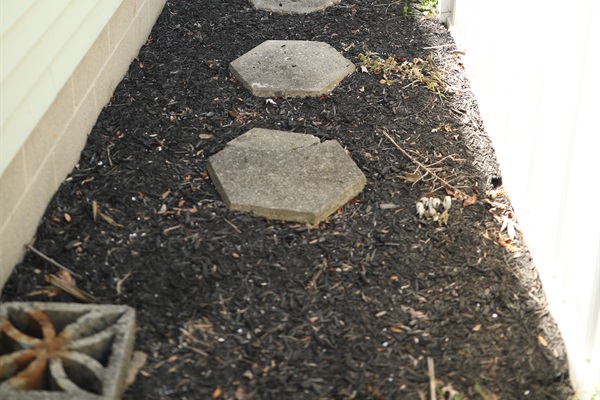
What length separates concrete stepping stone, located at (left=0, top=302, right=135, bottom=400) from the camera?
2.38 meters

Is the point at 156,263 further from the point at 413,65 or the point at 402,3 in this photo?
the point at 402,3

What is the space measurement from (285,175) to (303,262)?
544 millimetres

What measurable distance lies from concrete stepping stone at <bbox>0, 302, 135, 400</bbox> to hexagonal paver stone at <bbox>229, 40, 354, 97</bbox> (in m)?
1.89

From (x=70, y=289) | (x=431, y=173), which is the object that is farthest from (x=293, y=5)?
(x=70, y=289)

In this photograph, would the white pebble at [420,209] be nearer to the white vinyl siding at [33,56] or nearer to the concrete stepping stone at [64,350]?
the concrete stepping stone at [64,350]

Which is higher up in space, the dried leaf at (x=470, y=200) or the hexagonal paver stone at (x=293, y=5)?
the hexagonal paver stone at (x=293, y=5)

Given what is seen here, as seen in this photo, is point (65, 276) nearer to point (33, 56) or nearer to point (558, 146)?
point (33, 56)

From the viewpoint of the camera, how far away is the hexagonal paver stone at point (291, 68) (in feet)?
13.9

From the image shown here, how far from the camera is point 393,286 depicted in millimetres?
3002

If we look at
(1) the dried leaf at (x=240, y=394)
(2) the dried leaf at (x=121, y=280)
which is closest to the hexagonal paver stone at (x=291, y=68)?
(2) the dried leaf at (x=121, y=280)

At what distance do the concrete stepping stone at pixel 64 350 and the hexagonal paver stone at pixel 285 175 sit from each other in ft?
2.76

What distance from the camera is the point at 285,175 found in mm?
3500

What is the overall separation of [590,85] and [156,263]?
5.25 ft

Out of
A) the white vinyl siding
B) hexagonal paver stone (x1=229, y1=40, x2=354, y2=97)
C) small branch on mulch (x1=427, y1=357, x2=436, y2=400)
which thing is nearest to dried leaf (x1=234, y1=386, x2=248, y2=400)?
small branch on mulch (x1=427, y1=357, x2=436, y2=400)
